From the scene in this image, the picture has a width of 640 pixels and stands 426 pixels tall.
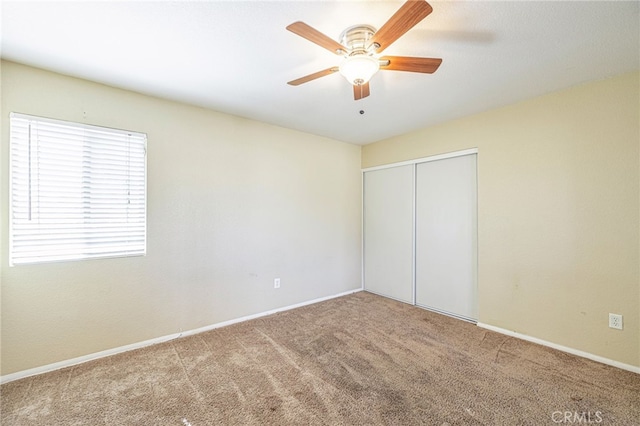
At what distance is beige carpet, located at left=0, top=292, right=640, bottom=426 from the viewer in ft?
5.33

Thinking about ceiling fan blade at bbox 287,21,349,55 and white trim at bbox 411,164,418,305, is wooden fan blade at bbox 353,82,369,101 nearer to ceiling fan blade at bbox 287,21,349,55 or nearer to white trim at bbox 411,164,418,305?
ceiling fan blade at bbox 287,21,349,55

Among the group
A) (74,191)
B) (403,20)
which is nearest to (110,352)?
(74,191)

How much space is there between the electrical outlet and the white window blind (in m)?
4.03

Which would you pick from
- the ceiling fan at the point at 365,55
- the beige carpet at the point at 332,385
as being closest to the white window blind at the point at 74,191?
the beige carpet at the point at 332,385

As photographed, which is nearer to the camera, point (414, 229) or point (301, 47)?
point (301, 47)

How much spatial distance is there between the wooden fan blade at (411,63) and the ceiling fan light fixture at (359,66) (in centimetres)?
6

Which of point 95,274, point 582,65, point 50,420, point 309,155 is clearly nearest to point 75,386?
point 50,420

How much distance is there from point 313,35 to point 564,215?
8.55 feet

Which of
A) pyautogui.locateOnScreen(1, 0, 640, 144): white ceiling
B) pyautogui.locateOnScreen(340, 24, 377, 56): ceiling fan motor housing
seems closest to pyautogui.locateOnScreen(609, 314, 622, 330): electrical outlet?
pyautogui.locateOnScreen(1, 0, 640, 144): white ceiling

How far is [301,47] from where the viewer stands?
178 centimetres

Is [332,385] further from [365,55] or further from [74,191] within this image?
[74,191]

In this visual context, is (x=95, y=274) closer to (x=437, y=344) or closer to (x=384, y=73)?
(x=384, y=73)

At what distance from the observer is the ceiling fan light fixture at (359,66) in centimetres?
154

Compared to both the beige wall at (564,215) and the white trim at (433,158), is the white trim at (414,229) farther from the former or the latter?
the beige wall at (564,215)
